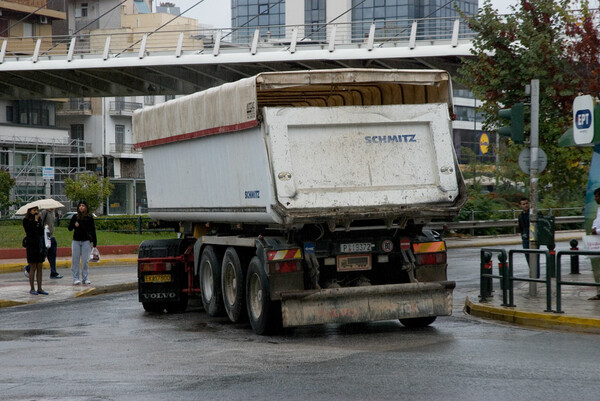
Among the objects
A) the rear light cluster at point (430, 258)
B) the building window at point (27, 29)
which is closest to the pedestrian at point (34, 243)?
the rear light cluster at point (430, 258)

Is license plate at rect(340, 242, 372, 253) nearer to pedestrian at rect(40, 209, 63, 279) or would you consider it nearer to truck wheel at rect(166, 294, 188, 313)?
truck wheel at rect(166, 294, 188, 313)

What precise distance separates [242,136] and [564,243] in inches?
984

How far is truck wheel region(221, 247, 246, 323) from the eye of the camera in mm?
13898

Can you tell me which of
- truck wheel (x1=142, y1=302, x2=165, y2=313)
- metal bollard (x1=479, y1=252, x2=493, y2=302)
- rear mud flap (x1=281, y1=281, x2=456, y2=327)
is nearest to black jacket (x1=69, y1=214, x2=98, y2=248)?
truck wheel (x1=142, y1=302, x2=165, y2=313)

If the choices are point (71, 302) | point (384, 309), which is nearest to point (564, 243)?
point (71, 302)

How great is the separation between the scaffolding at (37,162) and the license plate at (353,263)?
5545cm

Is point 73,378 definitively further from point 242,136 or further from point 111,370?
point 242,136

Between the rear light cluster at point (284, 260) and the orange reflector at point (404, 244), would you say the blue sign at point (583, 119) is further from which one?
the rear light cluster at point (284, 260)

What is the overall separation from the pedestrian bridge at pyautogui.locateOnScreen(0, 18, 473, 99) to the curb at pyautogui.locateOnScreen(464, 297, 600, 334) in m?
22.6

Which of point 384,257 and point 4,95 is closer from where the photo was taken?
point 384,257

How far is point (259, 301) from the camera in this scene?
13.3 meters

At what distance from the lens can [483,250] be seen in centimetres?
1608

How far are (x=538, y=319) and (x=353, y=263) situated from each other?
2669mm

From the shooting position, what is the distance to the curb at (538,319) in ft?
42.8
